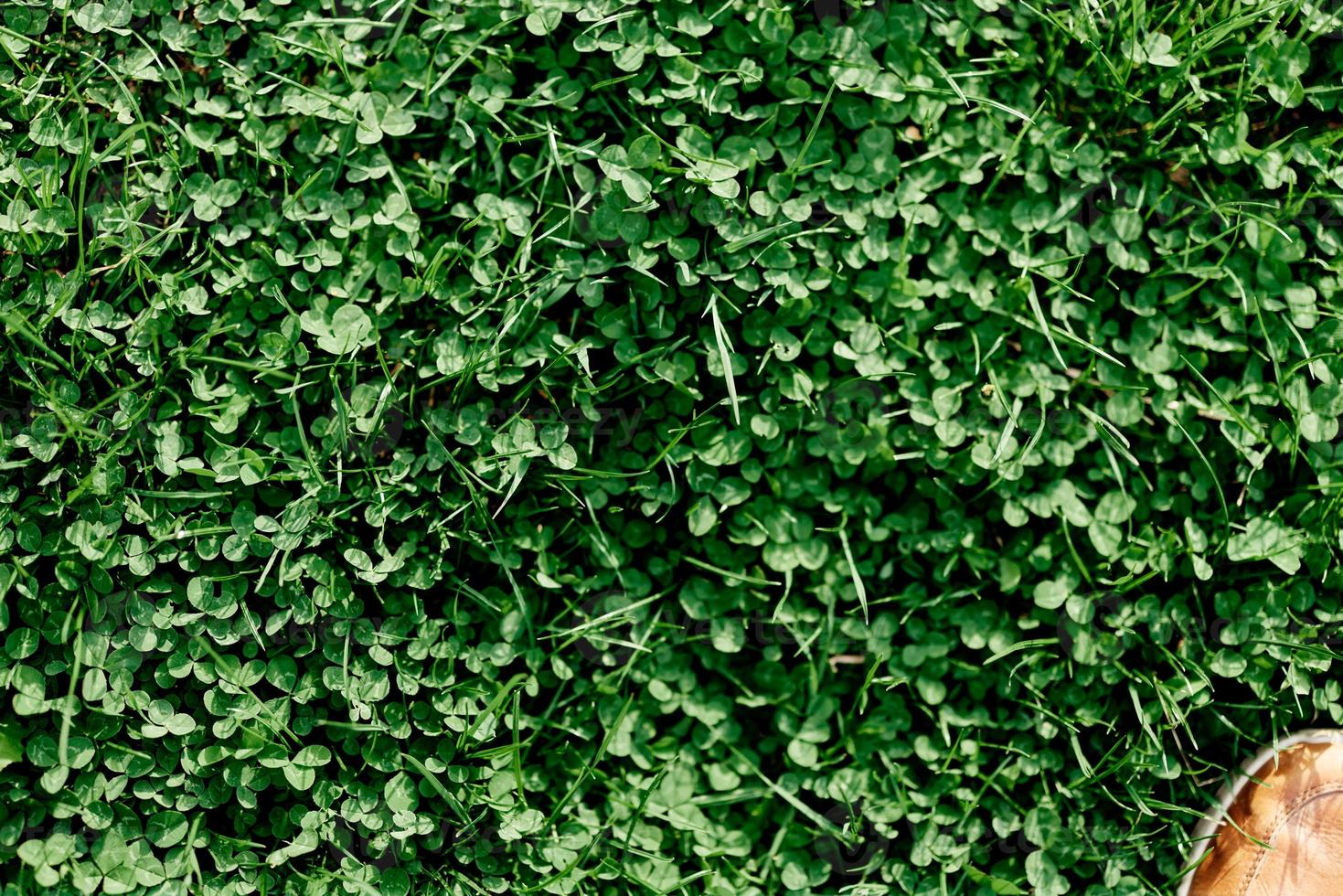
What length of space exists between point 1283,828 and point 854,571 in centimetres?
100

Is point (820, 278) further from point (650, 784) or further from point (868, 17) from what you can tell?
point (650, 784)

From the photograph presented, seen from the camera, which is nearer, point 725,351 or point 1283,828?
point 725,351

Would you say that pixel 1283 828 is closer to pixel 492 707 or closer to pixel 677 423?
pixel 677 423

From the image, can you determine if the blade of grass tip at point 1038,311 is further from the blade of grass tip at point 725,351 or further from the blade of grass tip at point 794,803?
the blade of grass tip at point 794,803

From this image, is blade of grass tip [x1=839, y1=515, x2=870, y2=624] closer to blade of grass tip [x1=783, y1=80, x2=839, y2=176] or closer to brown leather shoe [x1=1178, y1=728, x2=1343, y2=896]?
blade of grass tip [x1=783, y1=80, x2=839, y2=176]

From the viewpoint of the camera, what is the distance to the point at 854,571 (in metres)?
2.06

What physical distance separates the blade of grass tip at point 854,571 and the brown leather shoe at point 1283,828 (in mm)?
795

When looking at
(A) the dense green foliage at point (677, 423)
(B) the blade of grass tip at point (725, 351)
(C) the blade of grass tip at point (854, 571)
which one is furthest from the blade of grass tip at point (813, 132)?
(C) the blade of grass tip at point (854, 571)

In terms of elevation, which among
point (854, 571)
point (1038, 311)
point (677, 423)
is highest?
point (1038, 311)

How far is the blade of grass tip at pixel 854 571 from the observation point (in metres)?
2.03

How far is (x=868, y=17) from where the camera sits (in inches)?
82.3

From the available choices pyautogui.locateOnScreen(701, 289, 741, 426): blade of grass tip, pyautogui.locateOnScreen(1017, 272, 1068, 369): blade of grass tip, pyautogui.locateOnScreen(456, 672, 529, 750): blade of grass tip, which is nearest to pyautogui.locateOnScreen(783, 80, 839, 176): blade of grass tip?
pyautogui.locateOnScreen(701, 289, 741, 426): blade of grass tip

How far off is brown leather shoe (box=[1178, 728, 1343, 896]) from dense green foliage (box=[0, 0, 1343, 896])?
0.22 feet

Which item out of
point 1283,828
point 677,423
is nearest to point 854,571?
point 677,423
